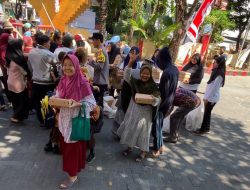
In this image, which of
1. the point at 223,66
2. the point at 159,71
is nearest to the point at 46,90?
the point at 159,71

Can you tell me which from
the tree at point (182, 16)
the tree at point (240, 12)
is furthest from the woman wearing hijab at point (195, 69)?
the tree at point (240, 12)

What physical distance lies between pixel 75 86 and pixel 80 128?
0.51 meters

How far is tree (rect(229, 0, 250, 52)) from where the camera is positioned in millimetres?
22877

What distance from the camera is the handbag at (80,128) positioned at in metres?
3.73

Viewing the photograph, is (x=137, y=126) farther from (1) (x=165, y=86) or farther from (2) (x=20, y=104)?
(2) (x=20, y=104)

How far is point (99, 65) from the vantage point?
5.74 metres

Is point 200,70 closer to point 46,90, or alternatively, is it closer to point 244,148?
point 244,148

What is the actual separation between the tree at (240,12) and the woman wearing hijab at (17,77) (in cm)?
2058

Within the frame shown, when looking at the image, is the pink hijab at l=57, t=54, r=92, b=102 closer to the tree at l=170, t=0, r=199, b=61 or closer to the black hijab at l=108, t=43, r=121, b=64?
the black hijab at l=108, t=43, r=121, b=64

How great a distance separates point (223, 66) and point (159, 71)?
5.56 feet

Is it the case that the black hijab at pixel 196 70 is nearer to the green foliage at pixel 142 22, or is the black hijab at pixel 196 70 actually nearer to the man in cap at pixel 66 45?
the man in cap at pixel 66 45

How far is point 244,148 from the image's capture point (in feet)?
19.9

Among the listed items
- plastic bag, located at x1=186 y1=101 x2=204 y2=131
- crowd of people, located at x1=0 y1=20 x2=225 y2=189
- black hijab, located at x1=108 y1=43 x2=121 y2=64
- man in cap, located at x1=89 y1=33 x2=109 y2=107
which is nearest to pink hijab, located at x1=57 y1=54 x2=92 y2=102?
crowd of people, located at x1=0 y1=20 x2=225 y2=189

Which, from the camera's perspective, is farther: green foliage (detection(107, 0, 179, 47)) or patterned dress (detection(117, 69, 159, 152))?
green foliage (detection(107, 0, 179, 47))
